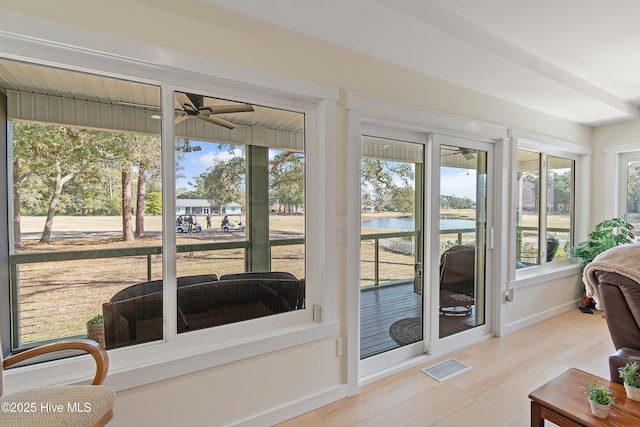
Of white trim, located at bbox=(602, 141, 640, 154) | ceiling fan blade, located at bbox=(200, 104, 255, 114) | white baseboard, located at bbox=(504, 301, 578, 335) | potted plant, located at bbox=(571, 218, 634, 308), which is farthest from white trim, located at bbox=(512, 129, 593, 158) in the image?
ceiling fan blade, located at bbox=(200, 104, 255, 114)

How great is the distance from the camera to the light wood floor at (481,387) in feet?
6.39

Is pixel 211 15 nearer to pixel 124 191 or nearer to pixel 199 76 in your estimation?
pixel 199 76

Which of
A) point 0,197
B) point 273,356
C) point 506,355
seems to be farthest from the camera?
point 506,355

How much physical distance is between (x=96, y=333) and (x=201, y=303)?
698 millimetres

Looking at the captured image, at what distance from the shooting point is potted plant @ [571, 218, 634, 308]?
3.76m

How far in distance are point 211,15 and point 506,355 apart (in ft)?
11.6

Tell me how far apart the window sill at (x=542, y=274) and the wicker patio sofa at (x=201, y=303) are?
8.44ft

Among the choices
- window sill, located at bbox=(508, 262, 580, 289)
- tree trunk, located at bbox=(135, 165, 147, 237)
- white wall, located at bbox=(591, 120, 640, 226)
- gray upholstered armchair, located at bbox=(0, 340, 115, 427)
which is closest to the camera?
gray upholstered armchair, located at bbox=(0, 340, 115, 427)

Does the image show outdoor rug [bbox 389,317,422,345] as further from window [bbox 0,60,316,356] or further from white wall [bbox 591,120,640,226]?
white wall [bbox 591,120,640,226]

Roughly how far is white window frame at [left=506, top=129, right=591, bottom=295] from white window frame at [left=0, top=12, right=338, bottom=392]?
7.39 ft

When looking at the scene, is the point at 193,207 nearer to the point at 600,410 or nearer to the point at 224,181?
the point at 224,181

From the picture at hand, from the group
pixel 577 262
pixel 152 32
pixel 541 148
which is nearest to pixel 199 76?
pixel 152 32

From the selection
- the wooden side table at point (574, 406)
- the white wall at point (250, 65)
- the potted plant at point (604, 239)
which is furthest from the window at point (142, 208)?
the potted plant at point (604, 239)

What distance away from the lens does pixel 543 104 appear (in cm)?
323
